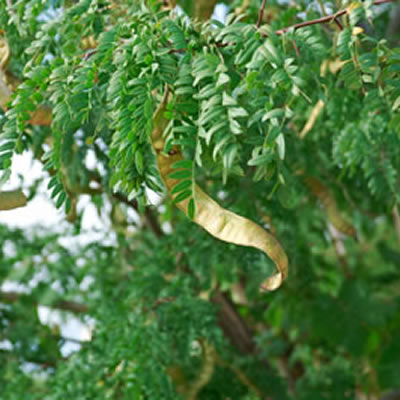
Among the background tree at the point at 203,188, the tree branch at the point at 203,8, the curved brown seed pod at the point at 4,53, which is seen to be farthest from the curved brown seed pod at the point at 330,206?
the curved brown seed pod at the point at 4,53

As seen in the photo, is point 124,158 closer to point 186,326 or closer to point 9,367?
point 186,326

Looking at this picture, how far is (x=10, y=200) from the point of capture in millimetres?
819

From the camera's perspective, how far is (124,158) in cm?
70

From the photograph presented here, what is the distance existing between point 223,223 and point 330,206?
112cm

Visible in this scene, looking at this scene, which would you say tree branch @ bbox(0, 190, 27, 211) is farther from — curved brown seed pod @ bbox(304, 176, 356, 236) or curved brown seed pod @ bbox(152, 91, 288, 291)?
curved brown seed pod @ bbox(304, 176, 356, 236)

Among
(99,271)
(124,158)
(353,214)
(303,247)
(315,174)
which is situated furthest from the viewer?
(303,247)

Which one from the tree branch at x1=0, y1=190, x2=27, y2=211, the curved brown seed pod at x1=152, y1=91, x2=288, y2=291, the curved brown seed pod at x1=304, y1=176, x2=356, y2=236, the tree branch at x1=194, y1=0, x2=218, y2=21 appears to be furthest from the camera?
the curved brown seed pod at x1=304, y1=176, x2=356, y2=236

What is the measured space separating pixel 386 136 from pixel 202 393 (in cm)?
116

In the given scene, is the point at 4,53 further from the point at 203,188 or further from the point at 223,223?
the point at 203,188

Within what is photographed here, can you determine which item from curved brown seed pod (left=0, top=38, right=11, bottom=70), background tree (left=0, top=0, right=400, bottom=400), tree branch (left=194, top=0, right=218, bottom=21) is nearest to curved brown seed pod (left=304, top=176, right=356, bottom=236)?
background tree (left=0, top=0, right=400, bottom=400)

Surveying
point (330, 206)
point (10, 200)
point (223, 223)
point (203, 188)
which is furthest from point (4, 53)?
point (330, 206)

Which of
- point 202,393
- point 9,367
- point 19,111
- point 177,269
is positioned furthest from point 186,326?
point 19,111

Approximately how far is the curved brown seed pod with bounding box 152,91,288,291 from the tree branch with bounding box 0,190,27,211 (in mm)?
191

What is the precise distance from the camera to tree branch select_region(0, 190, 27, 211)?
816 millimetres
